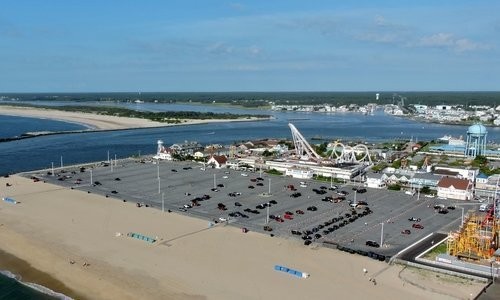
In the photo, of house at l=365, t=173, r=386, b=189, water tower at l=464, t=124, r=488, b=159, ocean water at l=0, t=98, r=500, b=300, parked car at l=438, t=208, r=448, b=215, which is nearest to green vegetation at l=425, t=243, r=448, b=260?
parked car at l=438, t=208, r=448, b=215

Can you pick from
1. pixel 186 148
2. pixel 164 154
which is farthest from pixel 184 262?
pixel 186 148

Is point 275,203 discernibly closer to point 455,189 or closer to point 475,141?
point 455,189

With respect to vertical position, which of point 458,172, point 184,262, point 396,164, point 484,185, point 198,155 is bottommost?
point 184,262

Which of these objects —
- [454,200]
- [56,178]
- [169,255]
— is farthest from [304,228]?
[56,178]

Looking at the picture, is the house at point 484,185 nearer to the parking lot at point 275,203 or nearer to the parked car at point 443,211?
the parking lot at point 275,203

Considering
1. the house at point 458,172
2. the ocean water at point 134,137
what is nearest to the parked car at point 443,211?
the house at point 458,172
